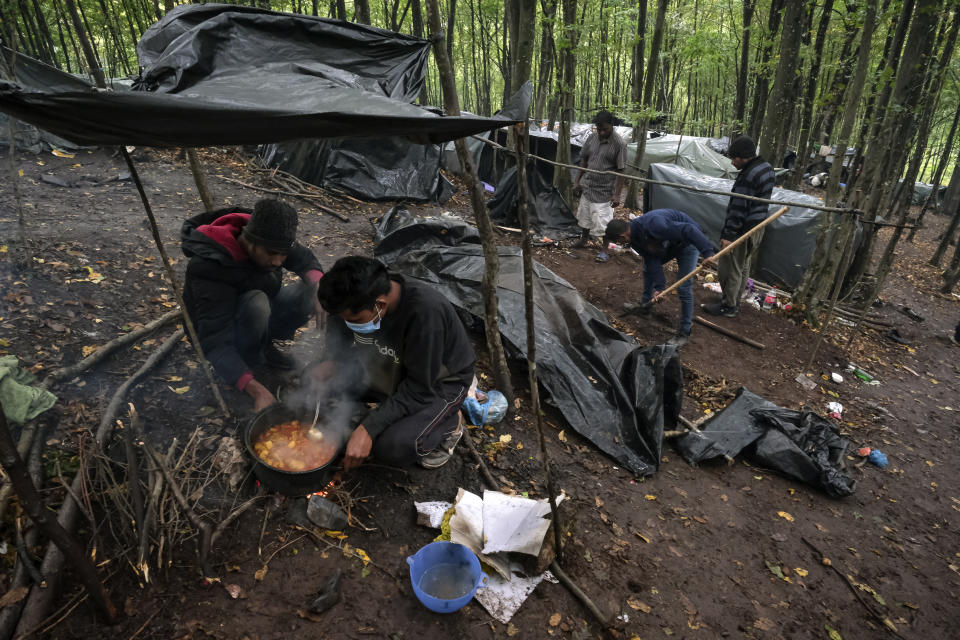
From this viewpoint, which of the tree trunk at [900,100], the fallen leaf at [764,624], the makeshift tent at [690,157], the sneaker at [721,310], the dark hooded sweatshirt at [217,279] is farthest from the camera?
the makeshift tent at [690,157]

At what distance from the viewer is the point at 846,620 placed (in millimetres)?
2852

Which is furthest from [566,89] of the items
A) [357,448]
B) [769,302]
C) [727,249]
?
[357,448]

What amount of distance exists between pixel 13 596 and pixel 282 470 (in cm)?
118

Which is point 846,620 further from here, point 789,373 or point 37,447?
point 37,447

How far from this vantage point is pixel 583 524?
3164mm

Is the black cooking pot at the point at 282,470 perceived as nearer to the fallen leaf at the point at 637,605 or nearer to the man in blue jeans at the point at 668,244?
the fallen leaf at the point at 637,605

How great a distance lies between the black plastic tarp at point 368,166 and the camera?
380 inches

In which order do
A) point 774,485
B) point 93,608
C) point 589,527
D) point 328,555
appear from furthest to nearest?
point 774,485 → point 589,527 → point 328,555 → point 93,608

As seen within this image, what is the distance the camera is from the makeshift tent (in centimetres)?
1386

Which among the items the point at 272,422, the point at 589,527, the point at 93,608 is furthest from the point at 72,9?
the point at 589,527

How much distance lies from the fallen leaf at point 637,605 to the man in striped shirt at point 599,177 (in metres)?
6.91

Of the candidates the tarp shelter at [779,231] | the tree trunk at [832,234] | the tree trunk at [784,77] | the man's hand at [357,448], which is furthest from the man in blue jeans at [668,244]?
the man's hand at [357,448]

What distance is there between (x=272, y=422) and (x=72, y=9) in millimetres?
8757

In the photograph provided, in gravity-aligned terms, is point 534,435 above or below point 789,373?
above
